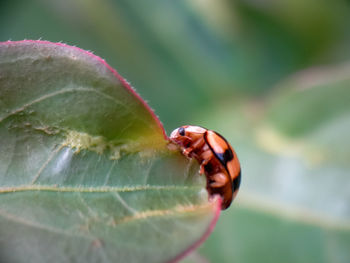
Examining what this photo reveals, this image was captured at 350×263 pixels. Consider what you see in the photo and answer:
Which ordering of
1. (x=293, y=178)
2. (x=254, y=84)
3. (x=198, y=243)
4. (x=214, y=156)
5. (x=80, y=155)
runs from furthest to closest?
(x=254, y=84)
(x=293, y=178)
(x=214, y=156)
(x=80, y=155)
(x=198, y=243)

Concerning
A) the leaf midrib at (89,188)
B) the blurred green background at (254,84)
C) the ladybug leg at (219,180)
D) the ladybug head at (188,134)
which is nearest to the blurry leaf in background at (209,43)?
the blurred green background at (254,84)

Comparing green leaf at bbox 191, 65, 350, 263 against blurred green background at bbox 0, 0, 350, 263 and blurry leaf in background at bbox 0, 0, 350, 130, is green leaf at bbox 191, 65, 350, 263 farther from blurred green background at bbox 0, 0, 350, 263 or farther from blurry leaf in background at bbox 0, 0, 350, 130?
blurry leaf in background at bbox 0, 0, 350, 130

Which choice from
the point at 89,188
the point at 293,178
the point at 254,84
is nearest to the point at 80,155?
the point at 89,188

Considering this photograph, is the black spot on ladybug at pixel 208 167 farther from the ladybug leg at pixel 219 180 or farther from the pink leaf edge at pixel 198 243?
the pink leaf edge at pixel 198 243

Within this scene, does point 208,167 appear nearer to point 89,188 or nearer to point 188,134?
point 188,134

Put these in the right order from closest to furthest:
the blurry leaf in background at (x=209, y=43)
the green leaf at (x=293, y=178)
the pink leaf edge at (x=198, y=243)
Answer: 1. the pink leaf edge at (x=198, y=243)
2. the green leaf at (x=293, y=178)
3. the blurry leaf in background at (x=209, y=43)

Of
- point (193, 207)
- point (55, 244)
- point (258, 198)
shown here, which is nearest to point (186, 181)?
point (193, 207)
